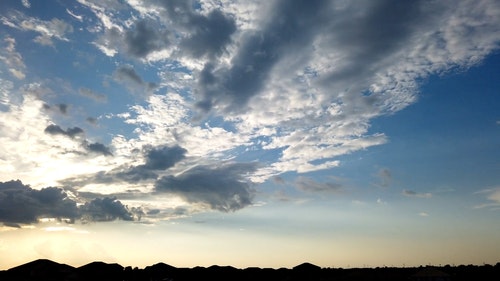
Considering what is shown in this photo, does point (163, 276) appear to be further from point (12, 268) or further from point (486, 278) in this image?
point (486, 278)

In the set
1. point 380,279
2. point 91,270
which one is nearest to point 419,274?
point 380,279

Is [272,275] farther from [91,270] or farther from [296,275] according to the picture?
[91,270]

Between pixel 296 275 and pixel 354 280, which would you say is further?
pixel 354 280

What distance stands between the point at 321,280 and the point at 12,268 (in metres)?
55.7

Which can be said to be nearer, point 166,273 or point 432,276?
point 432,276

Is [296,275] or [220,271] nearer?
[296,275]

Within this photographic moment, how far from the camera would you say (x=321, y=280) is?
254 feet

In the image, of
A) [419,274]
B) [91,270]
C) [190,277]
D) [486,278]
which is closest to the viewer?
[419,274]

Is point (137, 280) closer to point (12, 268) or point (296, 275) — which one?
point (12, 268)

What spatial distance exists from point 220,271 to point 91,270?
29.3m

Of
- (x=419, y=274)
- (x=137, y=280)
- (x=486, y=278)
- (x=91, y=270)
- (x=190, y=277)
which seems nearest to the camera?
(x=419, y=274)

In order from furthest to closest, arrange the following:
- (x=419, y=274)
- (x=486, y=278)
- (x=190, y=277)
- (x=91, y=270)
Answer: (x=486, y=278), (x=190, y=277), (x=91, y=270), (x=419, y=274)

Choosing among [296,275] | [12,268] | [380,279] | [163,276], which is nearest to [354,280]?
[380,279]

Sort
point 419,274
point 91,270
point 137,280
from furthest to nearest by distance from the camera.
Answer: point 137,280 < point 91,270 < point 419,274
